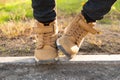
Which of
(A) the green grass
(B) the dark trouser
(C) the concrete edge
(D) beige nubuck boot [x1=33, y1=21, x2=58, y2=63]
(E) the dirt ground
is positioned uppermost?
(B) the dark trouser

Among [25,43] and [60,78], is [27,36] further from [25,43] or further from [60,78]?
[60,78]

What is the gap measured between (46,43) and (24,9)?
160 cm

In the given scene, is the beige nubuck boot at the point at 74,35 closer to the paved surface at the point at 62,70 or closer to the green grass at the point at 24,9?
the paved surface at the point at 62,70

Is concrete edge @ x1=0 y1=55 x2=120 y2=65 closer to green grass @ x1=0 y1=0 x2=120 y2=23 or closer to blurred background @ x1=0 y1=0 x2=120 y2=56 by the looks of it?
blurred background @ x1=0 y1=0 x2=120 y2=56

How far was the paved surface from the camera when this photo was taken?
2957 millimetres

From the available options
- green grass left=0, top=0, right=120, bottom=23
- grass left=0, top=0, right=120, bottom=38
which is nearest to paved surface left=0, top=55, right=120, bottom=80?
grass left=0, top=0, right=120, bottom=38

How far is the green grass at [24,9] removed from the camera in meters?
4.43

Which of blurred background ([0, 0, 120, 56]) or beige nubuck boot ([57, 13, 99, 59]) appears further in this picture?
blurred background ([0, 0, 120, 56])

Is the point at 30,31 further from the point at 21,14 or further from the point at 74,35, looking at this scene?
the point at 74,35

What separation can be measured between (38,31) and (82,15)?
0.38m

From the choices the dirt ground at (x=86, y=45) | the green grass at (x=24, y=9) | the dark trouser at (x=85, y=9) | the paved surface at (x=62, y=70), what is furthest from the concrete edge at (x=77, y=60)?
the green grass at (x=24, y=9)

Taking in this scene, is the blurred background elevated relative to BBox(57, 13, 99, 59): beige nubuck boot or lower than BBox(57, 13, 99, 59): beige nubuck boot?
lower

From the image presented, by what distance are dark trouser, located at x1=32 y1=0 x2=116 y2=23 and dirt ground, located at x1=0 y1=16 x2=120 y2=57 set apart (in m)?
0.50

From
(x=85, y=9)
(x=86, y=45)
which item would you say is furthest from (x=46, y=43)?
(x=86, y=45)
